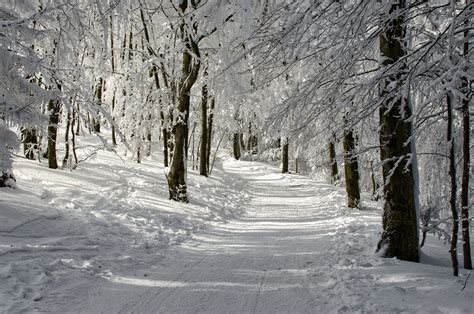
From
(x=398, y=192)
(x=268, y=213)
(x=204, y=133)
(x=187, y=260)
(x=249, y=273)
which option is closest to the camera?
(x=249, y=273)

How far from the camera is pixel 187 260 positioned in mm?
6770

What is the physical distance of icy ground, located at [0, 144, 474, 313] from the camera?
474cm

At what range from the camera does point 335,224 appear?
1063 centimetres

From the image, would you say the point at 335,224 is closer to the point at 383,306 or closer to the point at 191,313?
the point at 383,306

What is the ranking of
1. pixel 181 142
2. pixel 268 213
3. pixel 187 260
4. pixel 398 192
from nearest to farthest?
1. pixel 398 192
2. pixel 187 260
3. pixel 181 142
4. pixel 268 213

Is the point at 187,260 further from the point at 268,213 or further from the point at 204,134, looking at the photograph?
the point at 204,134

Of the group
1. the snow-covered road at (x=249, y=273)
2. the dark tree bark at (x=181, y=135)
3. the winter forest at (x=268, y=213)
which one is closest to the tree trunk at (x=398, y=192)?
the winter forest at (x=268, y=213)

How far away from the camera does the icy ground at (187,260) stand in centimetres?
474

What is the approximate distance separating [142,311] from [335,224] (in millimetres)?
7135

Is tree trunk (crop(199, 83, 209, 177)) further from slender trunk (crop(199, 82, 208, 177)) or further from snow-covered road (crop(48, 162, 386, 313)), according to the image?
snow-covered road (crop(48, 162, 386, 313))

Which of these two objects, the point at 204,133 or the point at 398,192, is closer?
the point at 398,192

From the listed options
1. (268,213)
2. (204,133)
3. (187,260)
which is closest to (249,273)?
(187,260)

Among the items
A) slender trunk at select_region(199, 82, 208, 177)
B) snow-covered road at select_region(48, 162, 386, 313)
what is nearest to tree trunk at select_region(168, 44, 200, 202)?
snow-covered road at select_region(48, 162, 386, 313)

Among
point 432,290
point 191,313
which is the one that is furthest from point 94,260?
point 432,290
